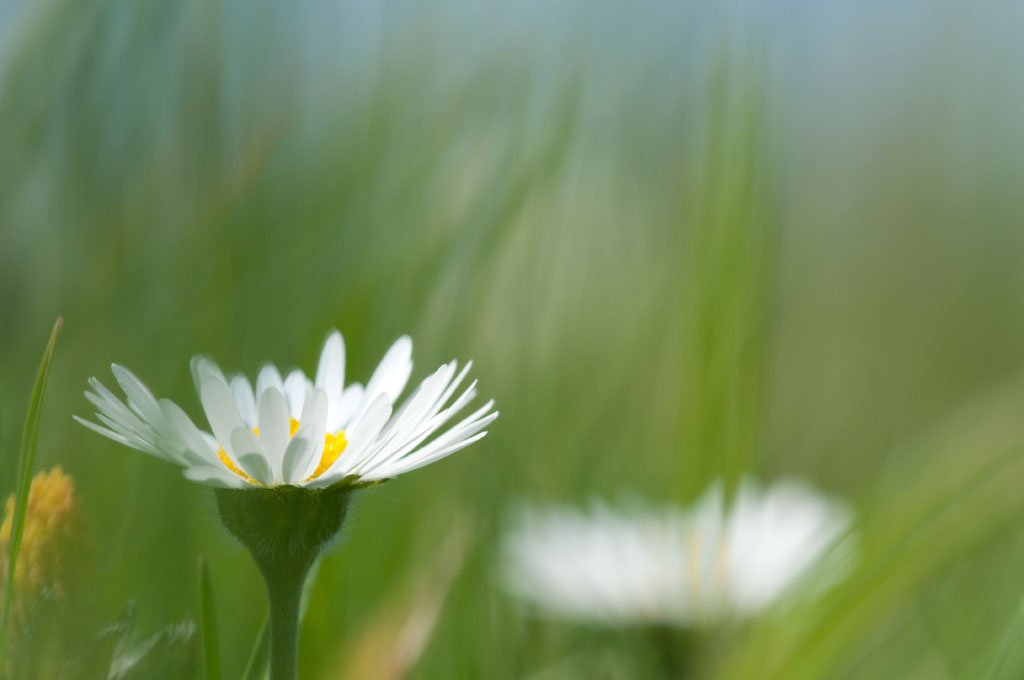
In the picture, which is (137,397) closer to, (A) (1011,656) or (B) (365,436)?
(B) (365,436)

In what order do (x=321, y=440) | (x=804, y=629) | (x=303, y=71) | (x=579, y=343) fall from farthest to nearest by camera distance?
(x=579, y=343), (x=303, y=71), (x=804, y=629), (x=321, y=440)

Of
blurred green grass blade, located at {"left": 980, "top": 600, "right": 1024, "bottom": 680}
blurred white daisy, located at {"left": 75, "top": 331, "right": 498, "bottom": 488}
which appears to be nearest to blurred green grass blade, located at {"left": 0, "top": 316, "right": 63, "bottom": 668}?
blurred white daisy, located at {"left": 75, "top": 331, "right": 498, "bottom": 488}

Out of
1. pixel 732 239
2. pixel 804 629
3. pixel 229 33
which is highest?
pixel 229 33

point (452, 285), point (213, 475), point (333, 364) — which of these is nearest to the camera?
point (213, 475)

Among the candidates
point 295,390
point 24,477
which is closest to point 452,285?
point 295,390

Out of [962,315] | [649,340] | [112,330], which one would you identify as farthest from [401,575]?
[962,315]

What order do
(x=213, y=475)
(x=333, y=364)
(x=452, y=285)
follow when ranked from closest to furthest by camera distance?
(x=213, y=475) < (x=333, y=364) < (x=452, y=285)

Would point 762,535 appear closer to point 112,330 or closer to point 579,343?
point 579,343
